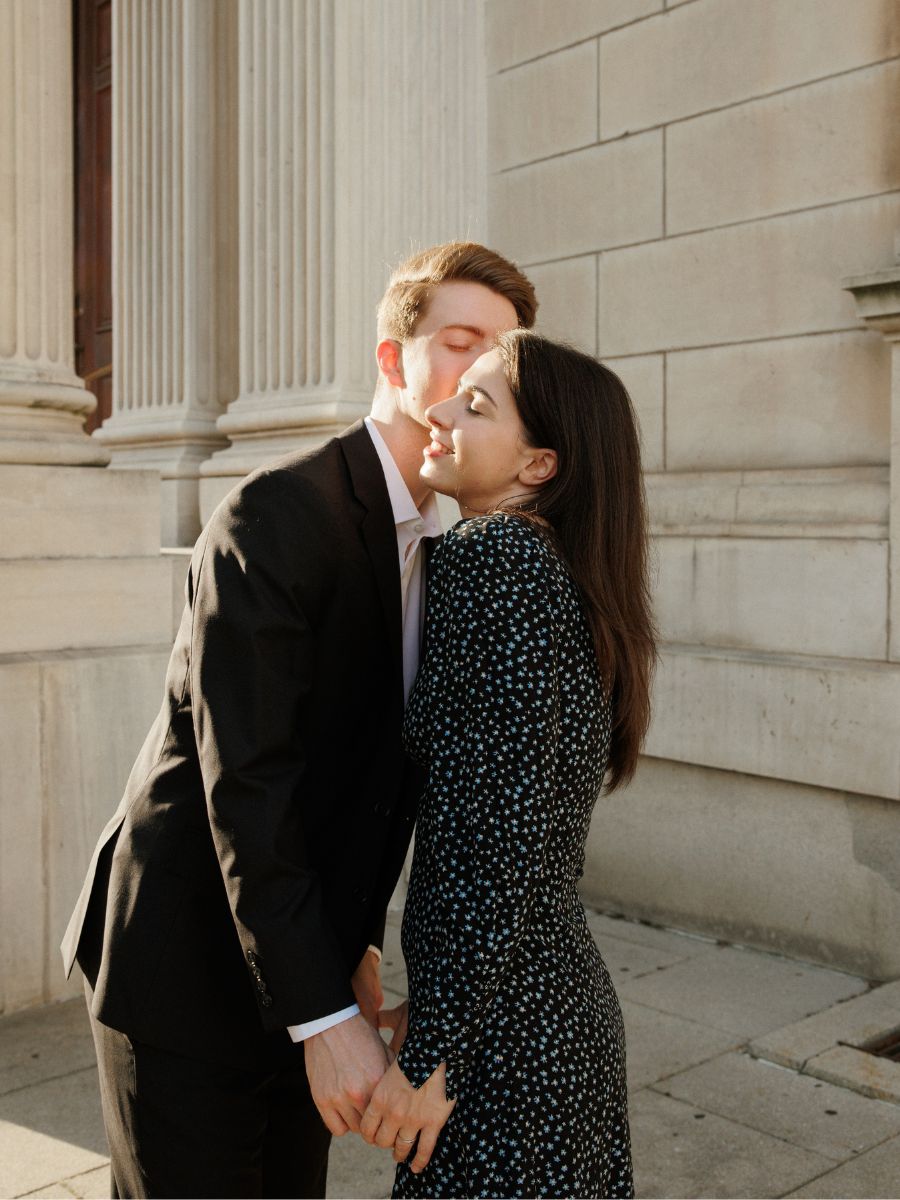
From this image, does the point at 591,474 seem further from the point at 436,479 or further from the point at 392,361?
the point at 392,361

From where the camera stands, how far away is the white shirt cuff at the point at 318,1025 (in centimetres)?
184

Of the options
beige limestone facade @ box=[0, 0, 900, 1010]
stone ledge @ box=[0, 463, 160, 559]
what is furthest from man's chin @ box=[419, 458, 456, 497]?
stone ledge @ box=[0, 463, 160, 559]

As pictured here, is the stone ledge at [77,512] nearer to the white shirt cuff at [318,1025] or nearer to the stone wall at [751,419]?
the stone wall at [751,419]

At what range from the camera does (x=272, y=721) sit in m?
1.89

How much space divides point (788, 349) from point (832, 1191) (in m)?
3.30

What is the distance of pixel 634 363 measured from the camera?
19.7ft

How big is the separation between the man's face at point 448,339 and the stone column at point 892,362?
311cm

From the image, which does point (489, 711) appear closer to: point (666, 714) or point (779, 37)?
point (666, 714)

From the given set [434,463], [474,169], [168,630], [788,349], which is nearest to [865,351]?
[788,349]

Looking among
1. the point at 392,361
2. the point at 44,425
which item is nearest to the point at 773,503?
the point at 44,425

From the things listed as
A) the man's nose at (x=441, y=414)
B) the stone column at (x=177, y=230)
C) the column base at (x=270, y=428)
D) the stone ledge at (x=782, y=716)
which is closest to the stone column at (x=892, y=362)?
the stone ledge at (x=782, y=716)

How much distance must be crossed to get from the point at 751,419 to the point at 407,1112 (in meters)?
4.28

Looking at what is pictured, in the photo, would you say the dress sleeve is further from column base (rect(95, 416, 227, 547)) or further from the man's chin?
column base (rect(95, 416, 227, 547))

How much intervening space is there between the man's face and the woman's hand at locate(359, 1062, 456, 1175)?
1033 mm
